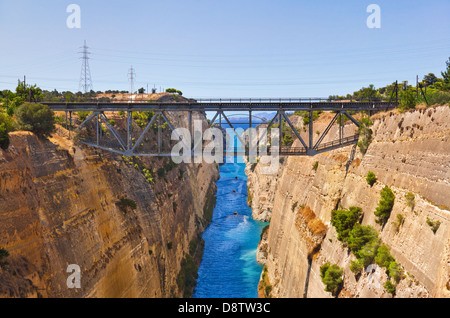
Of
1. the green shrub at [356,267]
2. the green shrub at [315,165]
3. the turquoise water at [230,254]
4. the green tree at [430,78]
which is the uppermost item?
the green tree at [430,78]

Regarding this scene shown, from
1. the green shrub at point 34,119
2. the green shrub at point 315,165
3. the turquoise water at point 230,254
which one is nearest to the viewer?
the green shrub at point 34,119

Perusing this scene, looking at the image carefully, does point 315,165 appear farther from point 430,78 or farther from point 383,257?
point 430,78

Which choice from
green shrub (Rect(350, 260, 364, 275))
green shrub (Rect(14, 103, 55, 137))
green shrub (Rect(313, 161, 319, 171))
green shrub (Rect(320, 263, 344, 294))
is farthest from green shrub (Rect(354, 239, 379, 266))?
green shrub (Rect(14, 103, 55, 137))

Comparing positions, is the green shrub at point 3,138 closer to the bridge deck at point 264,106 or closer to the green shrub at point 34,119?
the green shrub at point 34,119

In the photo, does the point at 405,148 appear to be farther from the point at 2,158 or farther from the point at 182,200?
the point at 182,200

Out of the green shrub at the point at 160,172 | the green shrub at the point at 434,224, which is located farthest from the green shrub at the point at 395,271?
the green shrub at the point at 160,172

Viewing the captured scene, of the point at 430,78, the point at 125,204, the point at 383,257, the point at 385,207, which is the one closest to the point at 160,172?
the point at 125,204
